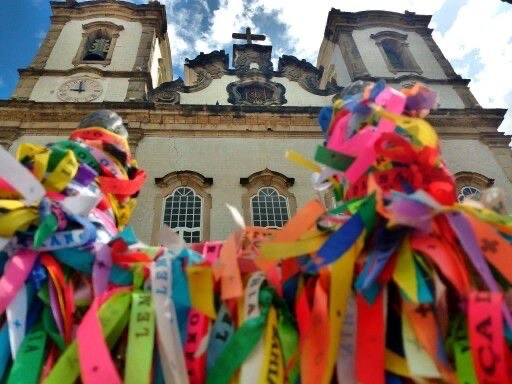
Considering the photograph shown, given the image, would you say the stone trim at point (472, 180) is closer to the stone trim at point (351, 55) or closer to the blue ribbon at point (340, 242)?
the stone trim at point (351, 55)

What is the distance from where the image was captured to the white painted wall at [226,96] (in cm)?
1309

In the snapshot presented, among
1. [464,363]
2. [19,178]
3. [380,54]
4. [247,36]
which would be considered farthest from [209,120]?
[464,363]

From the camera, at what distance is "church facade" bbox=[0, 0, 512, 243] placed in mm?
10000

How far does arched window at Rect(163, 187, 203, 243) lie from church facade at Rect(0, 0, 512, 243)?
0.02 metres

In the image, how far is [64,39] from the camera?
575 inches

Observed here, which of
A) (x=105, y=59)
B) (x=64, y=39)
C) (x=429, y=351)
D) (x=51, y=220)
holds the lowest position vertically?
(x=429, y=351)

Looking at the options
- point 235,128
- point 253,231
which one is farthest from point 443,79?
point 253,231

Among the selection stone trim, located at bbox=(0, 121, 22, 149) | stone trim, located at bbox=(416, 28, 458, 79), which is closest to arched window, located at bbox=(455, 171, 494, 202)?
stone trim, located at bbox=(416, 28, 458, 79)

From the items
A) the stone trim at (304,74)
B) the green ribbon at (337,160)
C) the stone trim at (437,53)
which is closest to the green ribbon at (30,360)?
the green ribbon at (337,160)

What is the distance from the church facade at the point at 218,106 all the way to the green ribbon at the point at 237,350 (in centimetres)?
716

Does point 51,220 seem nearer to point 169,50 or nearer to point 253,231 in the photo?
point 253,231

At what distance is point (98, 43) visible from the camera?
14711 mm

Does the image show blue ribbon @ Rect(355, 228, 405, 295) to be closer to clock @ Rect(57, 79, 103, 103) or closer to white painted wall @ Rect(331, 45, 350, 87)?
clock @ Rect(57, 79, 103, 103)

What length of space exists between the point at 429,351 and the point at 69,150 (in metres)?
2.22
